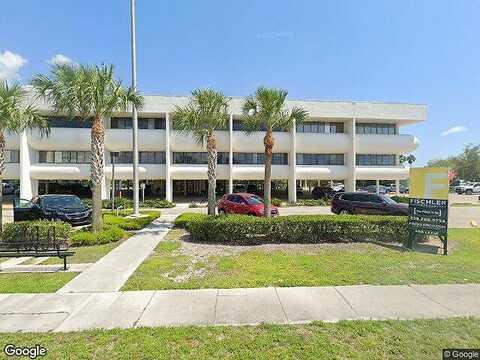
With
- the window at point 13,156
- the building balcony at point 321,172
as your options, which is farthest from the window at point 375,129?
the window at point 13,156

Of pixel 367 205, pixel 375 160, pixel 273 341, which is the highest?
pixel 375 160

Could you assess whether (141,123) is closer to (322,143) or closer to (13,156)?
(13,156)

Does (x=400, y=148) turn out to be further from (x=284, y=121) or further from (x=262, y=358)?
(x=262, y=358)

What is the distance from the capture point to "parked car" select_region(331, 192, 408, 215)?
15.9m

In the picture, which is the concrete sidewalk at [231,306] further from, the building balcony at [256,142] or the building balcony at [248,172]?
the building balcony at [256,142]

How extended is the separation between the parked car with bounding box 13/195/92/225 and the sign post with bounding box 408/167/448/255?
15503 mm

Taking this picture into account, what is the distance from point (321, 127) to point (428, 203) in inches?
955

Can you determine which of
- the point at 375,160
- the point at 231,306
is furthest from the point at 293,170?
the point at 231,306

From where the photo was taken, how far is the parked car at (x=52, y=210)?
1467cm

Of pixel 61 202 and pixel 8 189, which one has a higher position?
pixel 61 202

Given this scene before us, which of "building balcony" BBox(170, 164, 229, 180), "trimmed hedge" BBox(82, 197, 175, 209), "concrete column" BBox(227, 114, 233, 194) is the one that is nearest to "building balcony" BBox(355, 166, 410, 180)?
"concrete column" BBox(227, 114, 233, 194)

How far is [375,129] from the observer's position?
34.0 m

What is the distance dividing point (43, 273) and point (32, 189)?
87.7ft

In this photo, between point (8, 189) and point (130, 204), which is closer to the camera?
point (130, 204)
